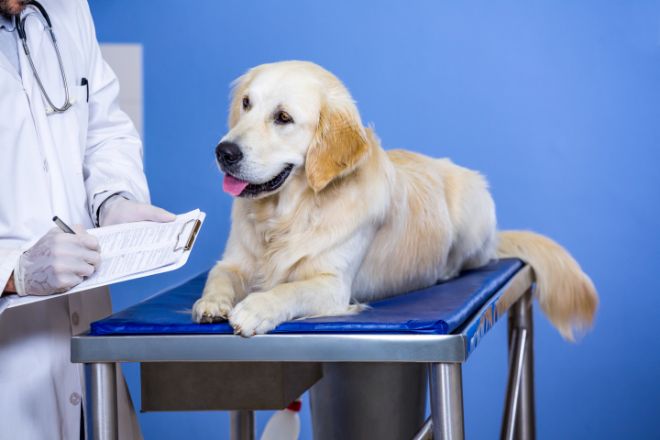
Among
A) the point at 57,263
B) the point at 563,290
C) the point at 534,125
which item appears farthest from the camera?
the point at 534,125

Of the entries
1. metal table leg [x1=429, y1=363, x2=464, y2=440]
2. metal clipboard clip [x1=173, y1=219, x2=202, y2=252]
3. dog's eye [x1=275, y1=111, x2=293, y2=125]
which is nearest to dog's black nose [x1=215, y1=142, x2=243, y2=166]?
dog's eye [x1=275, y1=111, x2=293, y2=125]

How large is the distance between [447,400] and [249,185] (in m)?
0.58

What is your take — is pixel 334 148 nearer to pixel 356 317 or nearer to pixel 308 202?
A: pixel 308 202

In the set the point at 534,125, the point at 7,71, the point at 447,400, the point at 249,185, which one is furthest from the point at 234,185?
the point at 534,125

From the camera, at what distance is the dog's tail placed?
2250 millimetres

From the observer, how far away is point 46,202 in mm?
1440

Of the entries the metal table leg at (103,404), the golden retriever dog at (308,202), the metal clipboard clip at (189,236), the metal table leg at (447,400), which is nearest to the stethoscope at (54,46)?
the golden retriever dog at (308,202)

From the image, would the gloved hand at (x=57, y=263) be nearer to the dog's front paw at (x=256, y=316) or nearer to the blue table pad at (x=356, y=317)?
the blue table pad at (x=356, y=317)

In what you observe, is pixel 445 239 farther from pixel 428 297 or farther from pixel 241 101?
pixel 241 101

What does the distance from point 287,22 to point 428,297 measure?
6.71 ft

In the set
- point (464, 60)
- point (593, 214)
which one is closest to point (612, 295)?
point (593, 214)

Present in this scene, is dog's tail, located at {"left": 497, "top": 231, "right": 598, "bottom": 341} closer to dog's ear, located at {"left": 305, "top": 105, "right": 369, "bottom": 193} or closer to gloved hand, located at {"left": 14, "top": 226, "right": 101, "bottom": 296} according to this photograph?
dog's ear, located at {"left": 305, "top": 105, "right": 369, "bottom": 193}

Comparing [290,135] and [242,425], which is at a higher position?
[290,135]

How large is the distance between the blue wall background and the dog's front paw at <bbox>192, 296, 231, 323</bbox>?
6.63 ft
